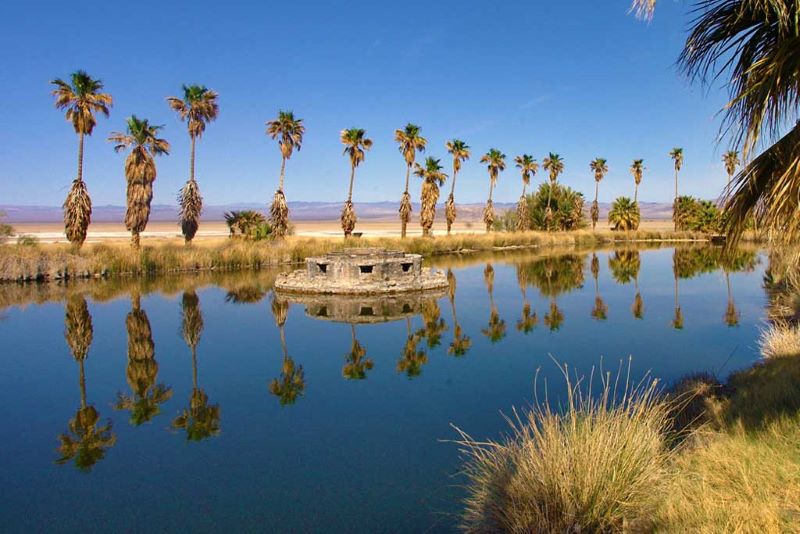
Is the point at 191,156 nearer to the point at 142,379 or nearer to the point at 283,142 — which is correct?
the point at 283,142

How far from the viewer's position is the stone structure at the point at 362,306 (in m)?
20.9

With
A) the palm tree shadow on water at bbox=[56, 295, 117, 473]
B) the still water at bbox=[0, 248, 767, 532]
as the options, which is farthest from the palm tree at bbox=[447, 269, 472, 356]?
the palm tree shadow on water at bbox=[56, 295, 117, 473]

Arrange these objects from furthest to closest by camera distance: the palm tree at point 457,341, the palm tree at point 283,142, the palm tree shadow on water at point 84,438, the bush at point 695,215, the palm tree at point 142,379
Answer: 1. the bush at point 695,215
2. the palm tree at point 283,142
3. the palm tree at point 457,341
4. the palm tree at point 142,379
5. the palm tree shadow on water at point 84,438

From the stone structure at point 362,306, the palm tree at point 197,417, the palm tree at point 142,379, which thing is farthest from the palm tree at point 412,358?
the palm tree at point 142,379

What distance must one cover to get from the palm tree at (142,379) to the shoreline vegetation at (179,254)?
554 inches

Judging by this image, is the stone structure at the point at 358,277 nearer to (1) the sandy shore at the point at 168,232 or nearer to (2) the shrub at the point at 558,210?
(1) the sandy shore at the point at 168,232

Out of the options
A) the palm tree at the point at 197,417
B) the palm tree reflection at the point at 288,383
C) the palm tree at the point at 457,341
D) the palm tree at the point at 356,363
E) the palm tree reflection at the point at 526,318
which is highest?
the palm tree reflection at the point at 526,318

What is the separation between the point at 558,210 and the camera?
232ft

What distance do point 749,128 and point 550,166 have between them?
69.2 m

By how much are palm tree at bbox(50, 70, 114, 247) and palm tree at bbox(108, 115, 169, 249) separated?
427 cm

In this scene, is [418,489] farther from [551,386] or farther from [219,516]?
[551,386]

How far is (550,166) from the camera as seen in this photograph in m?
70.4

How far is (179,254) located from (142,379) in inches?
952

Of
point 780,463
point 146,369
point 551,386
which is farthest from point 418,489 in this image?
point 146,369
